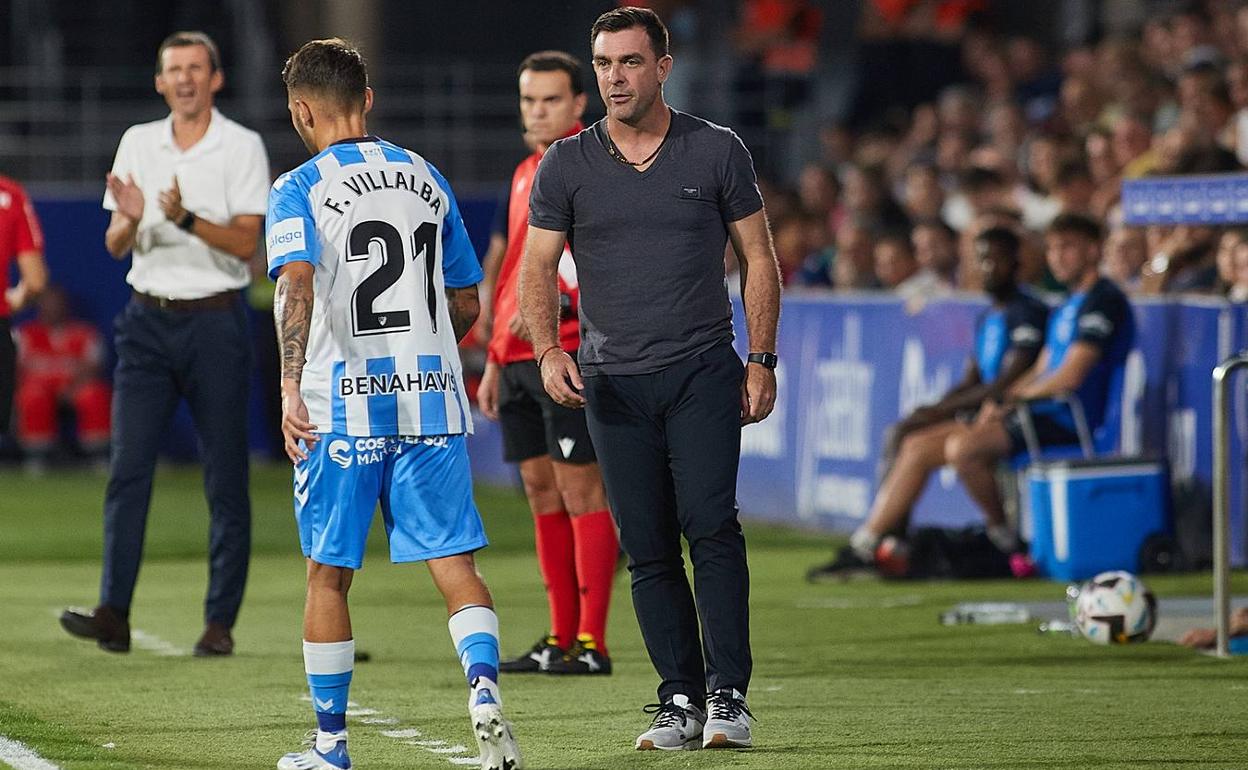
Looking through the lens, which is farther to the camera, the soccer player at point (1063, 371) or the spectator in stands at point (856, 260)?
the spectator in stands at point (856, 260)

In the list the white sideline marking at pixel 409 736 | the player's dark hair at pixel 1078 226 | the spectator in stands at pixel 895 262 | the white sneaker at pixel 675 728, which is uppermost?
the player's dark hair at pixel 1078 226

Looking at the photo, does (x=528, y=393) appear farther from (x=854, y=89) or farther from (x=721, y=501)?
(x=854, y=89)

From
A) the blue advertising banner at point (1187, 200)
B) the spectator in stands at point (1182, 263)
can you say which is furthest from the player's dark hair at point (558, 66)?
the spectator in stands at point (1182, 263)

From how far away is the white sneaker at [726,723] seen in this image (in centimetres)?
657

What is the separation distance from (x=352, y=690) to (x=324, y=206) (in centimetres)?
241

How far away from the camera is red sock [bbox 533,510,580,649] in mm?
8617

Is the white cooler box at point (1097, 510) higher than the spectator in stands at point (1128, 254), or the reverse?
the spectator in stands at point (1128, 254)

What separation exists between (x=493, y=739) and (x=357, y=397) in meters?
1.03

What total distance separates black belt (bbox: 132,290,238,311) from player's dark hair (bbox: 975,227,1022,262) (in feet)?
16.2

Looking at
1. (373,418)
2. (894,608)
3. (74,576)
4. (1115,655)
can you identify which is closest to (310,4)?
(74,576)

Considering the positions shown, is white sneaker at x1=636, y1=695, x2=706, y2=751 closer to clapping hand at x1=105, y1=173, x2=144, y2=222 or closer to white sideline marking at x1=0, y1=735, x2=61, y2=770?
white sideline marking at x1=0, y1=735, x2=61, y2=770

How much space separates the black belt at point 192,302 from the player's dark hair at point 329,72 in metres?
2.73

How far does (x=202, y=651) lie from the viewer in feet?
29.6

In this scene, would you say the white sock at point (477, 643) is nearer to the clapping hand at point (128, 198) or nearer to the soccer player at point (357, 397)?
the soccer player at point (357, 397)
